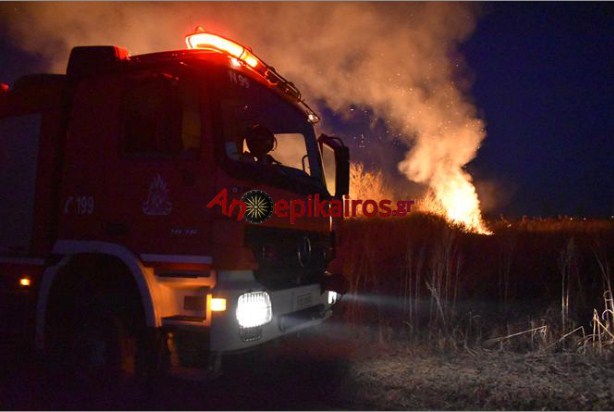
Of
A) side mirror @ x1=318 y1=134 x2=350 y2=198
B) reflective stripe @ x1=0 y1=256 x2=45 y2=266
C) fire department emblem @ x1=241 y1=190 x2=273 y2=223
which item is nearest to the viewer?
fire department emblem @ x1=241 y1=190 x2=273 y2=223

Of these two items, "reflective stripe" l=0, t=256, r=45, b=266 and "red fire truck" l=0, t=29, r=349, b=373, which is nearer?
"red fire truck" l=0, t=29, r=349, b=373

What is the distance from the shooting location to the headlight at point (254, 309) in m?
3.45

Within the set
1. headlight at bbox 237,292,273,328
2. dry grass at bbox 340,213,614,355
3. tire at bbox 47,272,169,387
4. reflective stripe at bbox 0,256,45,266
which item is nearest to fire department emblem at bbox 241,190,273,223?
headlight at bbox 237,292,273,328

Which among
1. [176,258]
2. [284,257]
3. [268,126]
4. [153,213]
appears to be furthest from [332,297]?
[153,213]

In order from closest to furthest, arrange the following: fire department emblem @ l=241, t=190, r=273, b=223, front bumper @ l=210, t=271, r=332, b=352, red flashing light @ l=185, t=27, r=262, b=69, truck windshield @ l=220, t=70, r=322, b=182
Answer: front bumper @ l=210, t=271, r=332, b=352
fire department emblem @ l=241, t=190, r=273, b=223
truck windshield @ l=220, t=70, r=322, b=182
red flashing light @ l=185, t=27, r=262, b=69

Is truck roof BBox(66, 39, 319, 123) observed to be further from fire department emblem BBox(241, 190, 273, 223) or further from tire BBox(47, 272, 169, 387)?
tire BBox(47, 272, 169, 387)

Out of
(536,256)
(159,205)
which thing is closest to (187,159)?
(159,205)

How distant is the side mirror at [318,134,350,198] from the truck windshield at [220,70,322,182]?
211 mm

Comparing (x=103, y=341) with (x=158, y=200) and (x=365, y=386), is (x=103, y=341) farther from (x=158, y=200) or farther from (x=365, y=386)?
(x=365, y=386)

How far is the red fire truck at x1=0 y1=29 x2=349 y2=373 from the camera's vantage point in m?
3.54

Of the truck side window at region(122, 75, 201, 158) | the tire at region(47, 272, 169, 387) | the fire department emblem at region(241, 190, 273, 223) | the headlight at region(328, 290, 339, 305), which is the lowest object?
the tire at region(47, 272, 169, 387)

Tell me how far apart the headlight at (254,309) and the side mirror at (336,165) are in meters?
Result: 2.14

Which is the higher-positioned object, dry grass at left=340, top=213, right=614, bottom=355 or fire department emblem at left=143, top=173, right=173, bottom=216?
fire department emblem at left=143, top=173, right=173, bottom=216

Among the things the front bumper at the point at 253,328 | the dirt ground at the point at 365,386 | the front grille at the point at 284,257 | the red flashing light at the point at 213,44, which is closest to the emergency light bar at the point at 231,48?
the red flashing light at the point at 213,44
